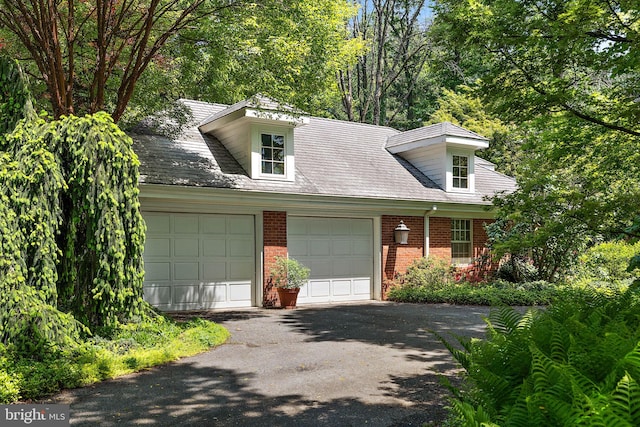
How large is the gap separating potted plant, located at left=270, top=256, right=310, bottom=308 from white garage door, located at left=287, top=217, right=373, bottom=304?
0.90 meters

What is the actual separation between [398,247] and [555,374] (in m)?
12.4

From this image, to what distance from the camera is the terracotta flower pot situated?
12.1 m

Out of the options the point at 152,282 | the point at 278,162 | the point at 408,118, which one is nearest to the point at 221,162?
the point at 278,162

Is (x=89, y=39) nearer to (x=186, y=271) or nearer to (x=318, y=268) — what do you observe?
(x=186, y=271)

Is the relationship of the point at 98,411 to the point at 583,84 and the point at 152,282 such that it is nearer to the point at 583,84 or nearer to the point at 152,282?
the point at 152,282

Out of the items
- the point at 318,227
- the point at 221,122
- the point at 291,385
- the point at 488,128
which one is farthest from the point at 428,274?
the point at 488,128

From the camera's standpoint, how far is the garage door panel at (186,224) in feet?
37.8

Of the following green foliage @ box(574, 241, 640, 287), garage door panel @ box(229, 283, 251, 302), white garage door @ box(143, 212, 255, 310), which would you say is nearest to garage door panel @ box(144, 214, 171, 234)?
white garage door @ box(143, 212, 255, 310)

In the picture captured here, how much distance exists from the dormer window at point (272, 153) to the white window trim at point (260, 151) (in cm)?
9

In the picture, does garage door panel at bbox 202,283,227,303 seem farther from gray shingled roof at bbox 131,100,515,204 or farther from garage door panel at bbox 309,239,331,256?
garage door panel at bbox 309,239,331,256

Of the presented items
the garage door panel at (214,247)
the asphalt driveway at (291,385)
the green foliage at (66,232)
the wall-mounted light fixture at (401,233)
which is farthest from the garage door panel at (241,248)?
the green foliage at (66,232)

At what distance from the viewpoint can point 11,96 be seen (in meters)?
6.84

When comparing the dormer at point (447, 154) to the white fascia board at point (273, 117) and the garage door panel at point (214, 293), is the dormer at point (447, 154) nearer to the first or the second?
the white fascia board at point (273, 117)

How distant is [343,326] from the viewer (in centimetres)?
961
